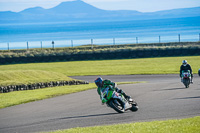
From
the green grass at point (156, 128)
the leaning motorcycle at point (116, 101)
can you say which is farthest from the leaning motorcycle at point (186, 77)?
the green grass at point (156, 128)

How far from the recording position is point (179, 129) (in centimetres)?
1023

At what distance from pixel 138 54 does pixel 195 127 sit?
38395 millimetres

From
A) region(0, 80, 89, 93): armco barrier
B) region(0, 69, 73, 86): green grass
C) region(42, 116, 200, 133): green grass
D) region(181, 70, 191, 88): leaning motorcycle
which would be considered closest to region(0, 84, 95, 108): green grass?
region(0, 80, 89, 93): armco barrier

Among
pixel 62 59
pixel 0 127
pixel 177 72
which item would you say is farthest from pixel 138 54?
pixel 0 127

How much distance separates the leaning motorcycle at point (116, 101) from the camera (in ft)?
45.6

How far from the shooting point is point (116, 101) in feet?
46.5

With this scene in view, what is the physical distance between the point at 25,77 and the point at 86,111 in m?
11.9

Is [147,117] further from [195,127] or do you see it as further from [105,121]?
[195,127]

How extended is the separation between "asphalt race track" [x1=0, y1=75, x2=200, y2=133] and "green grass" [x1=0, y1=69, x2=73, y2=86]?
5.02 m

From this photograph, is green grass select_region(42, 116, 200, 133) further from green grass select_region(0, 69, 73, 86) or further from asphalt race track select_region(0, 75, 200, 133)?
green grass select_region(0, 69, 73, 86)

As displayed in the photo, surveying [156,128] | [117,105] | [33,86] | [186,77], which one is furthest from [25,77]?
[156,128]

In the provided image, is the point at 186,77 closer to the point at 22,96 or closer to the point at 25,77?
the point at 22,96

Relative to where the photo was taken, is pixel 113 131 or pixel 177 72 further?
pixel 177 72

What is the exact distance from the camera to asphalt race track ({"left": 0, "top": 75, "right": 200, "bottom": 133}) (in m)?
12.9
